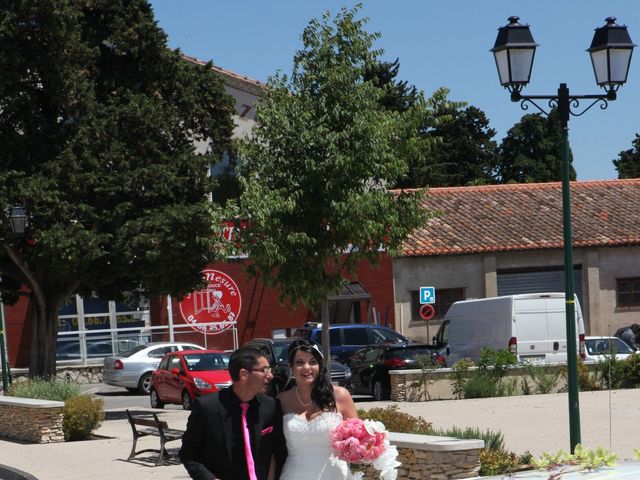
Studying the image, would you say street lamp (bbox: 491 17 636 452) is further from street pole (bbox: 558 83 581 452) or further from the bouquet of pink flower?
the bouquet of pink flower

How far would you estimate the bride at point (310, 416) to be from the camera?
20.4 ft

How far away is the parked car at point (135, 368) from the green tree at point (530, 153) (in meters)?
40.5

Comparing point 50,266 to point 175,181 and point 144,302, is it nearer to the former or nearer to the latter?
point 175,181

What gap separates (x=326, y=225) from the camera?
18.1 meters

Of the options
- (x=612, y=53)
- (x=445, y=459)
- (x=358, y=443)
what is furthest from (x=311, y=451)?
(x=612, y=53)

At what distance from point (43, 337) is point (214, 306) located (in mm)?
14045

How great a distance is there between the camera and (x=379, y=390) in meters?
26.2

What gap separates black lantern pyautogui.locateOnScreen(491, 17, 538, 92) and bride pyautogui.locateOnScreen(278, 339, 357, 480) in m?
7.33

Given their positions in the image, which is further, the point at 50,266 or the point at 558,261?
the point at 558,261

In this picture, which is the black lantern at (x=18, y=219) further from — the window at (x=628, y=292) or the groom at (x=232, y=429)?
the window at (x=628, y=292)

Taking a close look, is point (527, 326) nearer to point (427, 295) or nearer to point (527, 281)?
point (427, 295)

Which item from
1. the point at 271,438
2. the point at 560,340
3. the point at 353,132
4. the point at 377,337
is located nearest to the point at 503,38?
the point at 353,132

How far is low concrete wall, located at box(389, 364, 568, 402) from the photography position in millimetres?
24656

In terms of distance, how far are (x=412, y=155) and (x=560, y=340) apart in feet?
34.2
